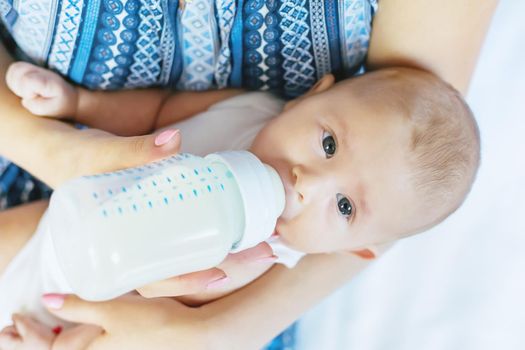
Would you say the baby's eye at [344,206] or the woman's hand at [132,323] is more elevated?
the baby's eye at [344,206]

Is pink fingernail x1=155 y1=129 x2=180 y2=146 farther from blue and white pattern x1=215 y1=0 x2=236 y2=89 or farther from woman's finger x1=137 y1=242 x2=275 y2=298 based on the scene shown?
blue and white pattern x1=215 y1=0 x2=236 y2=89

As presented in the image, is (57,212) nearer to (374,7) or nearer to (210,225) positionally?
(210,225)

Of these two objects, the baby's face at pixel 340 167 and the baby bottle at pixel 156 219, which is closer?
the baby bottle at pixel 156 219

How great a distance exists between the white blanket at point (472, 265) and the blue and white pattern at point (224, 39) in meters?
0.50

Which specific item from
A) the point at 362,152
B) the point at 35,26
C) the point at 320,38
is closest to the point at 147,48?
the point at 35,26

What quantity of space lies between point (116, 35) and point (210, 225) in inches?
15.8

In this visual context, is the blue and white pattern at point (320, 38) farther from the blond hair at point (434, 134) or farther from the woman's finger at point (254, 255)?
the woman's finger at point (254, 255)

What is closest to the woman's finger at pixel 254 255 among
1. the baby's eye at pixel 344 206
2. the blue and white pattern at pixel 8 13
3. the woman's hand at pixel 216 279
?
the woman's hand at pixel 216 279

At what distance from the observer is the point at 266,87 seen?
1.16 m

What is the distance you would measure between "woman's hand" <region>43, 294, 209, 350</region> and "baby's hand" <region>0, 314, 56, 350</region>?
0.07 feet

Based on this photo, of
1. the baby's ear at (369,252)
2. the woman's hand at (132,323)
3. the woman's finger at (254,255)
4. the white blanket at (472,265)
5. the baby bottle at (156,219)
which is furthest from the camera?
the white blanket at (472,265)

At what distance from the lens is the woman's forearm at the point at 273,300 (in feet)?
3.24

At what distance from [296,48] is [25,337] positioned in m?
0.64

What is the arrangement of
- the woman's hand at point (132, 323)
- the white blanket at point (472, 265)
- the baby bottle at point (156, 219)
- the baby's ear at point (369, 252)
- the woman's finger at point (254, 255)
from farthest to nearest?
the white blanket at point (472, 265) → the baby's ear at point (369, 252) → the woman's hand at point (132, 323) → the woman's finger at point (254, 255) → the baby bottle at point (156, 219)
